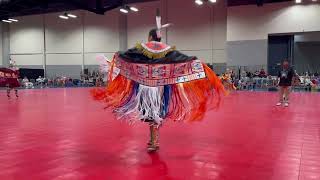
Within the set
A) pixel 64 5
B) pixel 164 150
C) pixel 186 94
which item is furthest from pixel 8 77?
pixel 64 5

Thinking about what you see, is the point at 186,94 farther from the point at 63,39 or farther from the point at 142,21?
the point at 63,39

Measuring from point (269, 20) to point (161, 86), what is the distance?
57.6ft

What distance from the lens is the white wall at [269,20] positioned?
19.0 meters

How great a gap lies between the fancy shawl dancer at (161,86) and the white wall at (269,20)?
17.1m

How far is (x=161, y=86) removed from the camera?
3.73 meters

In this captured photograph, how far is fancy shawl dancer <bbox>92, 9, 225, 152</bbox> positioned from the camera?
371cm

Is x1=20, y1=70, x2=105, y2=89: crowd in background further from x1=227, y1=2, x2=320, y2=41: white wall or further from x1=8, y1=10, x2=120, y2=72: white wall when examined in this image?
x1=227, y1=2, x2=320, y2=41: white wall

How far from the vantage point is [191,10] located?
72.8 ft

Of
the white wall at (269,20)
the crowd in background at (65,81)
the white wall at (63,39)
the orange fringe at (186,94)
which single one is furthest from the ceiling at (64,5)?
the orange fringe at (186,94)

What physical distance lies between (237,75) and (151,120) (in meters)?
17.2

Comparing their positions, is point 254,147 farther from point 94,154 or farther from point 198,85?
point 94,154

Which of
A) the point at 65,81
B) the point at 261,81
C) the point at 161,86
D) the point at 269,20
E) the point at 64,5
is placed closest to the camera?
the point at 161,86

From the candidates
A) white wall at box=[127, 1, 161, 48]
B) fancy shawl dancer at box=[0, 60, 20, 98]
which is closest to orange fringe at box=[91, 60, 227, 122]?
fancy shawl dancer at box=[0, 60, 20, 98]

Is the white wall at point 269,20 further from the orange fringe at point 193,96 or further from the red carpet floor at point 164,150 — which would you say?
the orange fringe at point 193,96
